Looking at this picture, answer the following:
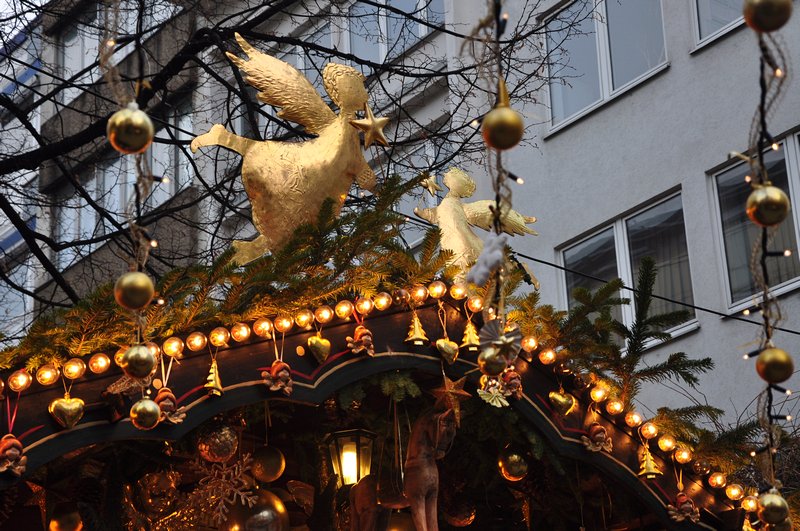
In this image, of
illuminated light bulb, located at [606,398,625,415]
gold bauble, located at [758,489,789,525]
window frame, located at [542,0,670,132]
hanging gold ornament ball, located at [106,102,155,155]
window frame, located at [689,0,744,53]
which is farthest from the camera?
window frame, located at [542,0,670,132]

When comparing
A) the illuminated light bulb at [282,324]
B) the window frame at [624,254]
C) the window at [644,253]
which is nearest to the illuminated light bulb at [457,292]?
the illuminated light bulb at [282,324]

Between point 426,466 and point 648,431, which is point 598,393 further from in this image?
point 426,466

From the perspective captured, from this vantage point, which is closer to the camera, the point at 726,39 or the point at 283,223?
the point at 283,223

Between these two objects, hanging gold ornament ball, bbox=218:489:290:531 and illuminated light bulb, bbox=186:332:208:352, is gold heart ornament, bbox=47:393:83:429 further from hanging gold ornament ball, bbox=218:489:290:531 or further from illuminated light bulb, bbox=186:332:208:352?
hanging gold ornament ball, bbox=218:489:290:531

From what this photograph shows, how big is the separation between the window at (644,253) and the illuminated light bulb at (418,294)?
24.2 ft

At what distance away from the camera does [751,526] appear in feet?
25.3

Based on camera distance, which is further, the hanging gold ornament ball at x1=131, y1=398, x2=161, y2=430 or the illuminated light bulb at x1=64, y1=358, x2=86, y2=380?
the illuminated light bulb at x1=64, y1=358, x2=86, y2=380

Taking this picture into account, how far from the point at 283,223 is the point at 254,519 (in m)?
1.60

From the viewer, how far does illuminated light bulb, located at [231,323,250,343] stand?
634 centimetres

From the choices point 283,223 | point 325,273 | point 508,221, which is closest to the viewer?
point 325,273

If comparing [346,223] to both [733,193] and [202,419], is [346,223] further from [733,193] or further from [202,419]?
[733,193]

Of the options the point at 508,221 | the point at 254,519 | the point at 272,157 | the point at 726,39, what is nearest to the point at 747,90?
the point at 726,39

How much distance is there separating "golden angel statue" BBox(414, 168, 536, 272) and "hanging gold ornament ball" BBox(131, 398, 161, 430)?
240cm

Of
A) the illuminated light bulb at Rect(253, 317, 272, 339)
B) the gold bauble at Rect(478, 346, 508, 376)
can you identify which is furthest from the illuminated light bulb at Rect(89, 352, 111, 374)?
the gold bauble at Rect(478, 346, 508, 376)
